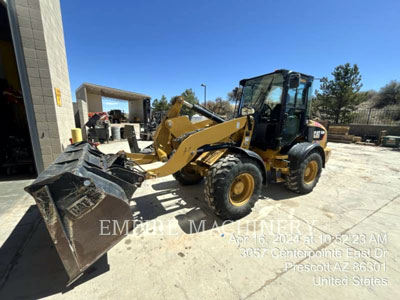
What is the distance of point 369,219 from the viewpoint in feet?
9.93

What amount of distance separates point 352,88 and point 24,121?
22.1 metres

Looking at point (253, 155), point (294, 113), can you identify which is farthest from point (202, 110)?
point (294, 113)

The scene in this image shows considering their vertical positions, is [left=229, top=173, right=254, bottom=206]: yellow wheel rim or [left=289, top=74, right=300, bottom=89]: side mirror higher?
[left=289, top=74, right=300, bottom=89]: side mirror

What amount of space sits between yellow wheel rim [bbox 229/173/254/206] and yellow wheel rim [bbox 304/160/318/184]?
1.85 meters

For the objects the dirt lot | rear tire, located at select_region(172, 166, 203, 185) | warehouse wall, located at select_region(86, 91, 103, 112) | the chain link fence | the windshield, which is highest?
warehouse wall, located at select_region(86, 91, 103, 112)

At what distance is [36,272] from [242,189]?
2.87 metres

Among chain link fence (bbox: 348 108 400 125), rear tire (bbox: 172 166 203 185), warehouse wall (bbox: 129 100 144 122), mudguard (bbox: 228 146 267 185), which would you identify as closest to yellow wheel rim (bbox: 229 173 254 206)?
mudguard (bbox: 228 146 267 185)

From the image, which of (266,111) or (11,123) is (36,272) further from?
(11,123)

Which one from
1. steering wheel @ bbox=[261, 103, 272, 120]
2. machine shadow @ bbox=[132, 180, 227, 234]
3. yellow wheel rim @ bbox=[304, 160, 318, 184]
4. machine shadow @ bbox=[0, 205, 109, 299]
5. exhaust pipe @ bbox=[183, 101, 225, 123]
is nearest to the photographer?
machine shadow @ bbox=[0, 205, 109, 299]

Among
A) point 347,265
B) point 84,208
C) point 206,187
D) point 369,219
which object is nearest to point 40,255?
point 84,208

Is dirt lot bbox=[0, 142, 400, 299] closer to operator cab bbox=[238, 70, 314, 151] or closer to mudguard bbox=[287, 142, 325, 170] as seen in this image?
mudguard bbox=[287, 142, 325, 170]

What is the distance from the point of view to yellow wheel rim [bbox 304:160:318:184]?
13.6ft

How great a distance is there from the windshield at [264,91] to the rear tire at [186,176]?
2.09m

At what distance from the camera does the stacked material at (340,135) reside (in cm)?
1245
